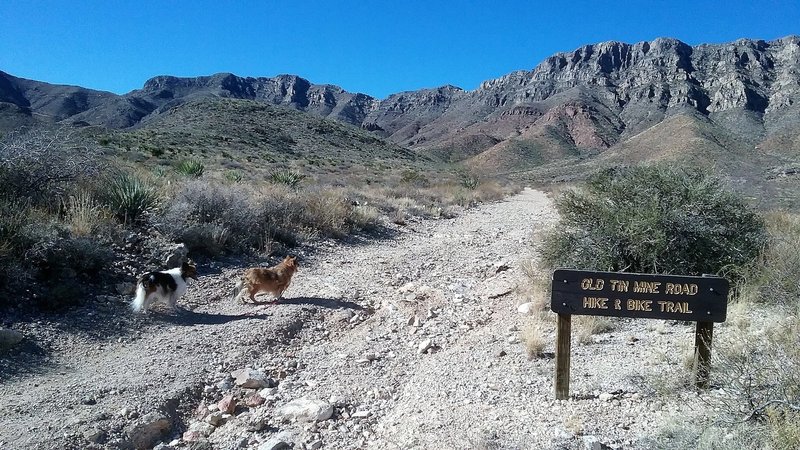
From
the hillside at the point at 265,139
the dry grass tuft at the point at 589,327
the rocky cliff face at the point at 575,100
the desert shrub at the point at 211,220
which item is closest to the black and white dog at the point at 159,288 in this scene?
the desert shrub at the point at 211,220

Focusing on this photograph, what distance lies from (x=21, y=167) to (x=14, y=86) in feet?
479

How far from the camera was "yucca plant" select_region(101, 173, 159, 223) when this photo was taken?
340 inches

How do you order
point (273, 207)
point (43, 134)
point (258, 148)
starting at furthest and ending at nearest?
point (258, 148), point (273, 207), point (43, 134)

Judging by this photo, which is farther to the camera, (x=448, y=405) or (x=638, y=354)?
(x=638, y=354)

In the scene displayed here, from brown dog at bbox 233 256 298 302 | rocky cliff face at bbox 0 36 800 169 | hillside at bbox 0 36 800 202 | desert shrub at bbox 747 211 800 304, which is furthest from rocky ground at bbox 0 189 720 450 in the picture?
rocky cliff face at bbox 0 36 800 169

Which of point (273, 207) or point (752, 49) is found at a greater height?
point (752, 49)

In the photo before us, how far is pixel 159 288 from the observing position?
645 cm

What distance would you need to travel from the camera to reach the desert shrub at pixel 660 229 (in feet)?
21.9

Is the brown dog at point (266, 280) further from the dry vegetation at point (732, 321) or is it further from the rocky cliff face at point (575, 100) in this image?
the rocky cliff face at point (575, 100)

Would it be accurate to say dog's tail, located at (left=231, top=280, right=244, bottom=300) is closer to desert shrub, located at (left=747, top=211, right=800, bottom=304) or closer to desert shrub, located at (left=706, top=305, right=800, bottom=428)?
desert shrub, located at (left=706, top=305, right=800, bottom=428)

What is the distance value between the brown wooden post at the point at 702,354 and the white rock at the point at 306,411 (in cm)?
301

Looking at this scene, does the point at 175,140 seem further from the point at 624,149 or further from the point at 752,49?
the point at 752,49

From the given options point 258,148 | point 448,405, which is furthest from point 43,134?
point 258,148

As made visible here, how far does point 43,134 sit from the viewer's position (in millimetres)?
8766
